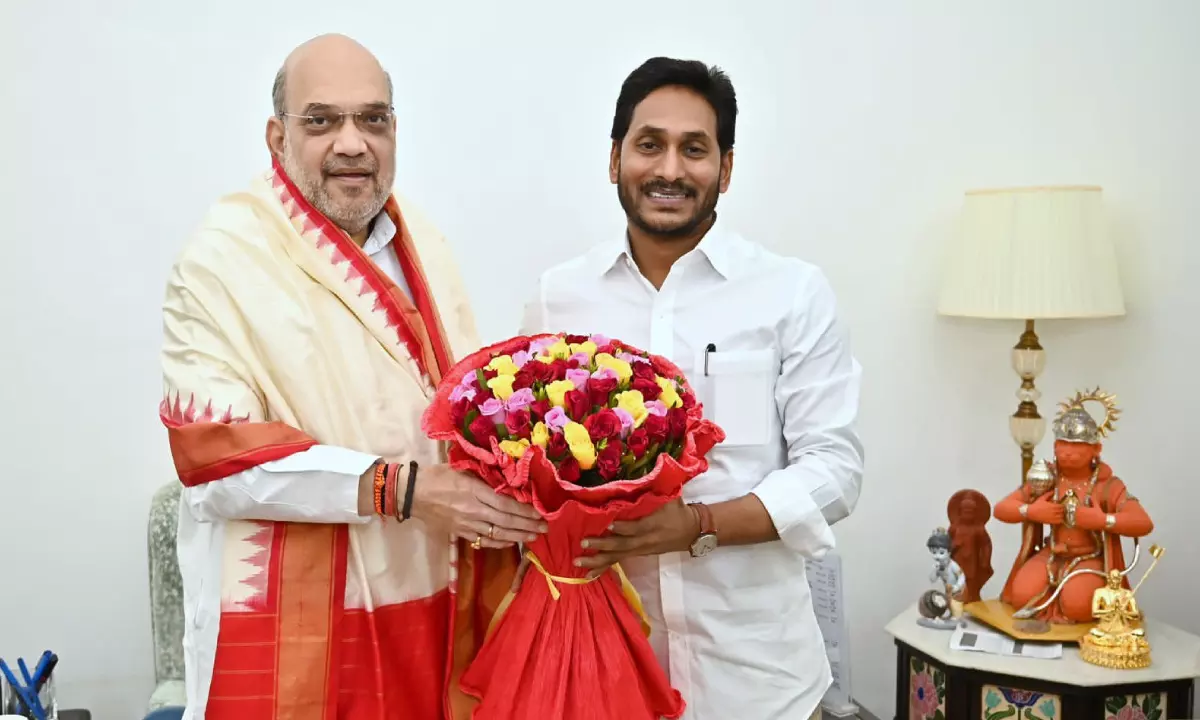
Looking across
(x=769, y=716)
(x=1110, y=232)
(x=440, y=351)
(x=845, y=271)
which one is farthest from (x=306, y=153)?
(x=1110, y=232)

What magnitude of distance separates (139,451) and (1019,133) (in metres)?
2.70

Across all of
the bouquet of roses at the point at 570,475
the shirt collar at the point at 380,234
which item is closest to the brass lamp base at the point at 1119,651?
the bouquet of roses at the point at 570,475

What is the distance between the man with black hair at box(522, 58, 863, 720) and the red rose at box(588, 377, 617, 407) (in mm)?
482

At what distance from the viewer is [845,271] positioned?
11.2 ft

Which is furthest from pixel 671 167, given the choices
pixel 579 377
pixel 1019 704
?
pixel 1019 704

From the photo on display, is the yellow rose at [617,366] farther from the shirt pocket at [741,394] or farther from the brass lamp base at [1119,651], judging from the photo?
the brass lamp base at [1119,651]

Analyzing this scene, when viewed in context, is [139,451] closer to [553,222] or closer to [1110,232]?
[553,222]

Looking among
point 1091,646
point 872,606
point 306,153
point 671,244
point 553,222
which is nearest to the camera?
point 306,153

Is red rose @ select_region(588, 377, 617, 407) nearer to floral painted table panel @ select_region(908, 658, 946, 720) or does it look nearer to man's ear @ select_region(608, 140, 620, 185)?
man's ear @ select_region(608, 140, 620, 185)

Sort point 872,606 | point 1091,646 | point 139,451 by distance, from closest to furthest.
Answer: point 1091,646
point 139,451
point 872,606

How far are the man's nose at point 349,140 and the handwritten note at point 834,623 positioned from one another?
5.55ft

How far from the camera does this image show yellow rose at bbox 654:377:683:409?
65.1 inches

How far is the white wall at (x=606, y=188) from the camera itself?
2967 mm

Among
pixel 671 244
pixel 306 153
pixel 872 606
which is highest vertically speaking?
pixel 306 153
